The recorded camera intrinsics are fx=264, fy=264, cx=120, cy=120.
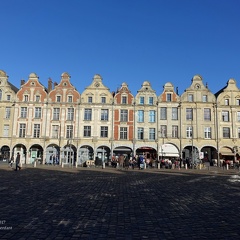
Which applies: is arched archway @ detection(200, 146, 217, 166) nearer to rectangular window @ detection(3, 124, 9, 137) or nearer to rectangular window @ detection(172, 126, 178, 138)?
rectangular window @ detection(172, 126, 178, 138)

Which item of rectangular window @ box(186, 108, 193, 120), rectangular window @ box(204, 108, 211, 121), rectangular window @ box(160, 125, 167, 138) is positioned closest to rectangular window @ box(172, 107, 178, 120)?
rectangular window @ box(186, 108, 193, 120)

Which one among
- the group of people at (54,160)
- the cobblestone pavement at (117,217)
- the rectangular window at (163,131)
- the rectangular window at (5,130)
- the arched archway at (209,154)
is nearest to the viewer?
the cobblestone pavement at (117,217)

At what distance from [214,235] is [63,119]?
38958 millimetres

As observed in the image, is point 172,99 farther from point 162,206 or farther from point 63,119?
point 162,206

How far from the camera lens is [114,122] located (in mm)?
42906

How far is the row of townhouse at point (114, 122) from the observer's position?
42.2m

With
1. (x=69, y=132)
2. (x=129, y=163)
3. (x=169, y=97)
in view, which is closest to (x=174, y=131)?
(x=169, y=97)

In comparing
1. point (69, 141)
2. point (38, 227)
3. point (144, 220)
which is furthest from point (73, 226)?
point (69, 141)

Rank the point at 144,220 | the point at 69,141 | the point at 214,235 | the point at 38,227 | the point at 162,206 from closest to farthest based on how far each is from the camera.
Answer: the point at 214,235 < the point at 38,227 < the point at 144,220 < the point at 162,206 < the point at 69,141

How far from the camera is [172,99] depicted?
144ft

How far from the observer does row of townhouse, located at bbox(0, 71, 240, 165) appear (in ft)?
138

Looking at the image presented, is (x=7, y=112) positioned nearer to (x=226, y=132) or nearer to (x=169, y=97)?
(x=169, y=97)

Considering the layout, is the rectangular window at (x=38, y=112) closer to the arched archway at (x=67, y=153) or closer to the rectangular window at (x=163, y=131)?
the arched archway at (x=67, y=153)

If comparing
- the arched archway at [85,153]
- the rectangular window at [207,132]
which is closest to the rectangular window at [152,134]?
the rectangular window at [207,132]
